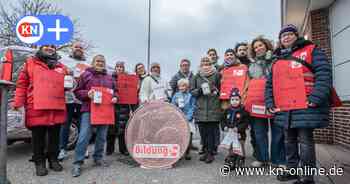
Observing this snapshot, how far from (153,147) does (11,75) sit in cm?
289

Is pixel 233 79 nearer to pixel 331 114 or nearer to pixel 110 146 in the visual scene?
pixel 110 146

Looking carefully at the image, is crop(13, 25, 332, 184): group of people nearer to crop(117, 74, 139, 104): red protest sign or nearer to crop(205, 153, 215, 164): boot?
crop(205, 153, 215, 164): boot

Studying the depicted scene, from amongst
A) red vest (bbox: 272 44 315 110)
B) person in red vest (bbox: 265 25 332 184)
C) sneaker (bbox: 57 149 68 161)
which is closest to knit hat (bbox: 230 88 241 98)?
person in red vest (bbox: 265 25 332 184)

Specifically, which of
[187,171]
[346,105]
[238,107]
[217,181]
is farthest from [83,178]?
A: [346,105]

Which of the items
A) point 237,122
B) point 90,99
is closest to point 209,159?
point 237,122

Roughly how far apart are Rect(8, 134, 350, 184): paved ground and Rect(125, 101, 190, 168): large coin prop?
19 centimetres

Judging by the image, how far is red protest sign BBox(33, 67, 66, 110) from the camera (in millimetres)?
4145

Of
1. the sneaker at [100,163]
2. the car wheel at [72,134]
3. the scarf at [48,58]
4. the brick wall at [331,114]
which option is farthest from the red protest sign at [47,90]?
the brick wall at [331,114]

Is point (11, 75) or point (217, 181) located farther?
point (11, 75)

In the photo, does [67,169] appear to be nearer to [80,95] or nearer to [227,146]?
[80,95]

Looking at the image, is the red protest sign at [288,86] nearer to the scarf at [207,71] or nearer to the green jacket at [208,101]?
the green jacket at [208,101]

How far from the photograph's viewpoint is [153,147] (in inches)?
184

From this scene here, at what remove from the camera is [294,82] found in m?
3.49

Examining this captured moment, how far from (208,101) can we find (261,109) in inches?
37.2
